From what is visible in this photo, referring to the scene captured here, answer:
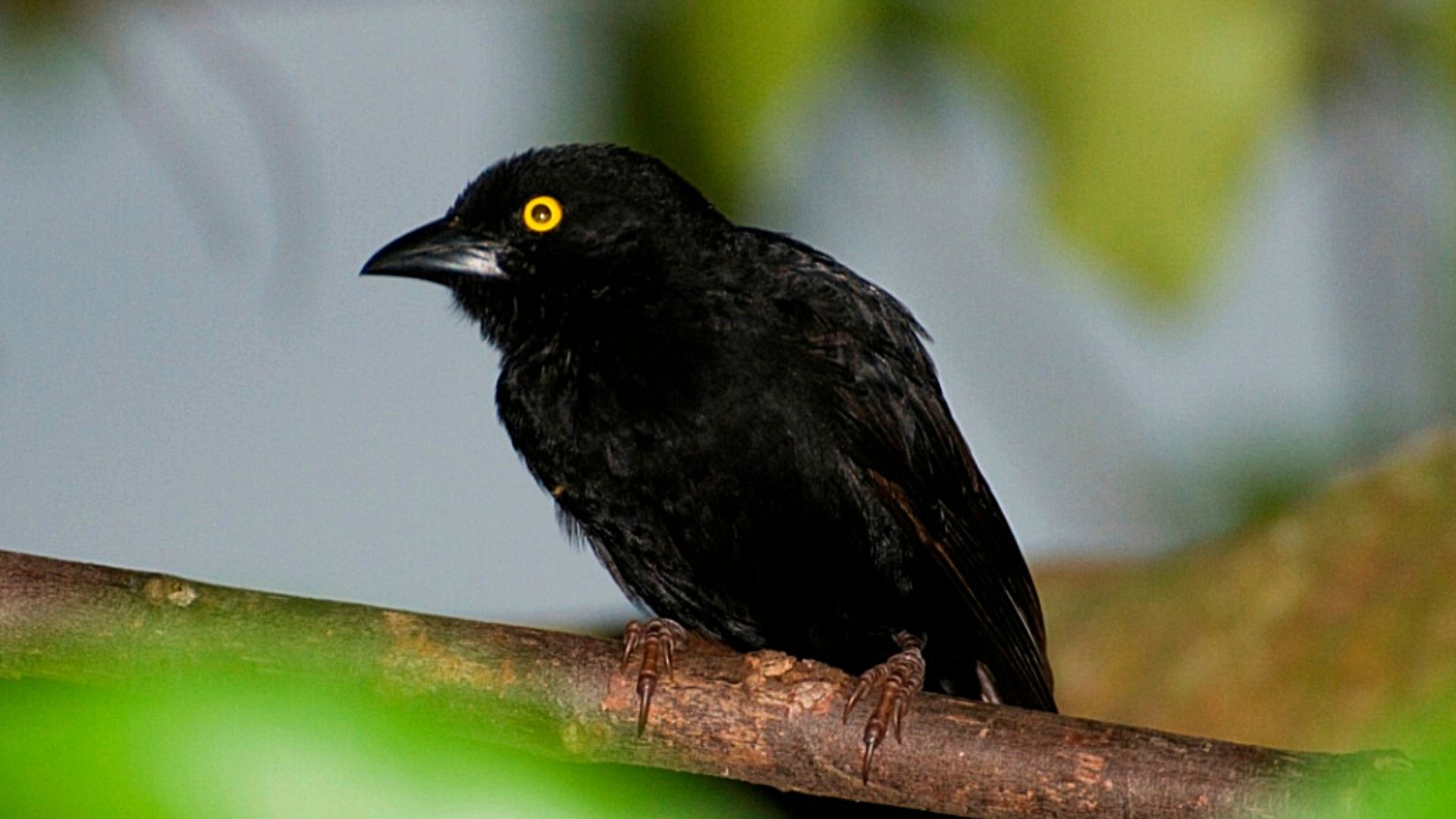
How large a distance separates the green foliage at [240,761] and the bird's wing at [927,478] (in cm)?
288

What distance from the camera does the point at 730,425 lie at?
3.34 meters

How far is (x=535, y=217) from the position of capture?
3.79 m

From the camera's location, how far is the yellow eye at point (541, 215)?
12.4 ft

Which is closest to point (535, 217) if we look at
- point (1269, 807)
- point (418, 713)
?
point (1269, 807)

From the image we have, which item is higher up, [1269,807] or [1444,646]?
[1444,646]

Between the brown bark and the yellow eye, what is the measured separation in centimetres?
128

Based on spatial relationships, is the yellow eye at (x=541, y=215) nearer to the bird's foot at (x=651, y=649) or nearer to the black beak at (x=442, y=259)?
the black beak at (x=442, y=259)

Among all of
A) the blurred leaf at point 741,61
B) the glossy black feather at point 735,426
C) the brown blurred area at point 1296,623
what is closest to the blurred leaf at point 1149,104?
the blurred leaf at point 741,61

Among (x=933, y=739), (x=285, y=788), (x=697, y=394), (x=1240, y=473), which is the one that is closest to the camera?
(x=285, y=788)

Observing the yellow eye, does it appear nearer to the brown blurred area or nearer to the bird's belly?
the bird's belly

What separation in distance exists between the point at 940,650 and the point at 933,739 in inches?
41.1

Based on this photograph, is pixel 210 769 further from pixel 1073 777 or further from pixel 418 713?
pixel 1073 777

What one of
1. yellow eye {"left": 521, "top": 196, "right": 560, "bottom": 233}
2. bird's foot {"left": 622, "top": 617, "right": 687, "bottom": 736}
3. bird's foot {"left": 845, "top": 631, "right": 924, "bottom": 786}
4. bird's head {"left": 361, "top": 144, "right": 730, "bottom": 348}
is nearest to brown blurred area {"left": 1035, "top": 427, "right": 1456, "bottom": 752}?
bird's foot {"left": 845, "top": 631, "right": 924, "bottom": 786}

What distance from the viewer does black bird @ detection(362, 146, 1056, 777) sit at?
3379mm
